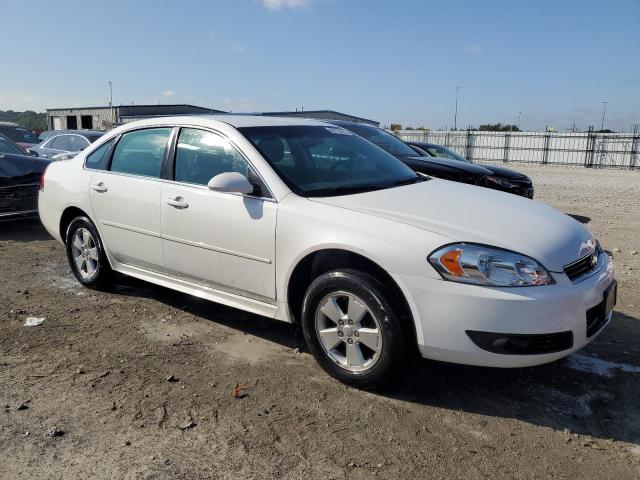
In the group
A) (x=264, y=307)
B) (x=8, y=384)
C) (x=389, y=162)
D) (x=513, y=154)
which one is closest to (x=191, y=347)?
(x=264, y=307)

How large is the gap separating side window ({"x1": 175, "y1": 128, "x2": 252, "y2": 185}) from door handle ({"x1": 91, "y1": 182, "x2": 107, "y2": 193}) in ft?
3.05

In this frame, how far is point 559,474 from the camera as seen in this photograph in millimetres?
2592

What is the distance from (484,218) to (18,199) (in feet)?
23.3

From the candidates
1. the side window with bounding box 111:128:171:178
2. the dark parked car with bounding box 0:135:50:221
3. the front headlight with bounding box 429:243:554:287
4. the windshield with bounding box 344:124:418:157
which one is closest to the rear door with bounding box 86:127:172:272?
the side window with bounding box 111:128:171:178

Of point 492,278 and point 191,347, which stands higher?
point 492,278

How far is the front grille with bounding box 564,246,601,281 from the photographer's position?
312 cm

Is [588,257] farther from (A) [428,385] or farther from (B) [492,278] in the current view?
(A) [428,385]

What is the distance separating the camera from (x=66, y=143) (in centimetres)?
1294

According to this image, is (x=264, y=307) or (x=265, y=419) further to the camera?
(x=264, y=307)

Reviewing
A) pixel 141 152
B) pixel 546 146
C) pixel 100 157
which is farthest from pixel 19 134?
pixel 546 146

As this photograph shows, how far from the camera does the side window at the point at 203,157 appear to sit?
398cm

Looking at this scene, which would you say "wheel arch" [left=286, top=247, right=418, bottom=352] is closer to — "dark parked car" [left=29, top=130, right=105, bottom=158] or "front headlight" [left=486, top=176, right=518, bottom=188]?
"front headlight" [left=486, top=176, right=518, bottom=188]

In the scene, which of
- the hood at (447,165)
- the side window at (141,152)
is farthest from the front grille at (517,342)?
the hood at (447,165)

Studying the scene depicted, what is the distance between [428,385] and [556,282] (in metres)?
1.02
